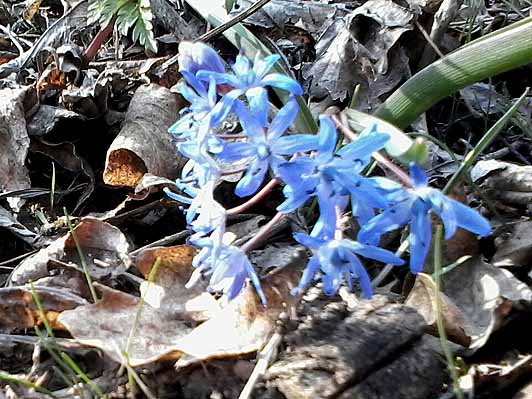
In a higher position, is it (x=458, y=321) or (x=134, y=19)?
(x=134, y=19)

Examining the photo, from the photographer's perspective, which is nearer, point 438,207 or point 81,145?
point 438,207

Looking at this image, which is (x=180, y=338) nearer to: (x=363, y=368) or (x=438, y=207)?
(x=363, y=368)

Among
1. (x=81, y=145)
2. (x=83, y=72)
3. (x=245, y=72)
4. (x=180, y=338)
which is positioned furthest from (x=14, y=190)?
(x=245, y=72)

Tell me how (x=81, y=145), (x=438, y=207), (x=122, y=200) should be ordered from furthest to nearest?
(x=81, y=145) < (x=122, y=200) < (x=438, y=207)

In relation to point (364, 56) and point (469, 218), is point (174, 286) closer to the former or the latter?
point (469, 218)

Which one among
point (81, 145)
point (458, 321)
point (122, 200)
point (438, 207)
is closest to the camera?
point (438, 207)

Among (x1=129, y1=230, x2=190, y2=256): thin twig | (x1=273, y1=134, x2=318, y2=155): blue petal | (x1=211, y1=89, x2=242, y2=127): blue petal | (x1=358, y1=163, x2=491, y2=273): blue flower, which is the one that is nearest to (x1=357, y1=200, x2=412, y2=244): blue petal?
(x1=358, y1=163, x2=491, y2=273): blue flower

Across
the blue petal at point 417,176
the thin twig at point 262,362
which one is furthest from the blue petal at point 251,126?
the thin twig at point 262,362
